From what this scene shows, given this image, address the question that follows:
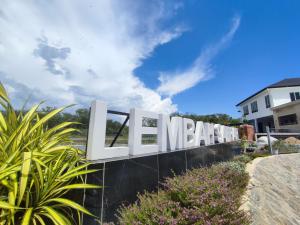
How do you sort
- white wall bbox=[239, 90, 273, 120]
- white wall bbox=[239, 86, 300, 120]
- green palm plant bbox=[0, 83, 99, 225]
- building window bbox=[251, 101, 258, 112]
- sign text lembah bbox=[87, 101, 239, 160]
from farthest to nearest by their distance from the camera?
building window bbox=[251, 101, 258, 112] < white wall bbox=[239, 90, 273, 120] < white wall bbox=[239, 86, 300, 120] < sign text lembah bbox=[87, 101, 239, 160] < green palm plant bbox=[0, 83, 99, 225]

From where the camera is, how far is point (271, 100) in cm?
2361

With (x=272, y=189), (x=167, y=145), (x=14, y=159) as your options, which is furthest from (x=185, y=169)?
(x=14, y=159)

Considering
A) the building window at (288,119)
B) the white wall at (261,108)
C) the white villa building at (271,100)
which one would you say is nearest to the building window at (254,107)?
the white villa building at (271,100)

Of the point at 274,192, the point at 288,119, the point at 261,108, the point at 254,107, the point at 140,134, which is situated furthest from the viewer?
the point at 254,107

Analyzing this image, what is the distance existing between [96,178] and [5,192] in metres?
1.01

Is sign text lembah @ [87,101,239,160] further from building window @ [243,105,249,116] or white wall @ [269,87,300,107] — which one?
building window @ [243,105,249,116]

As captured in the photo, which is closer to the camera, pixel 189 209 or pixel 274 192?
pixel 189 209

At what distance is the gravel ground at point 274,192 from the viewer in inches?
167

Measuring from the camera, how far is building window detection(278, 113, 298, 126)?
768 inches

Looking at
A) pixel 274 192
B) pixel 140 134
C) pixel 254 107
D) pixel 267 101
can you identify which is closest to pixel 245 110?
pixel 254 107

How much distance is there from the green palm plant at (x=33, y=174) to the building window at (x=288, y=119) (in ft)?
78.0

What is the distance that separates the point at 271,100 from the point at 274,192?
21628mm

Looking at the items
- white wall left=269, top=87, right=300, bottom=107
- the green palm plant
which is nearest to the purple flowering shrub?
the green palm plant

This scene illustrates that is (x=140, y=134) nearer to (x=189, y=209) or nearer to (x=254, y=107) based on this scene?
(x=189, y=209)
